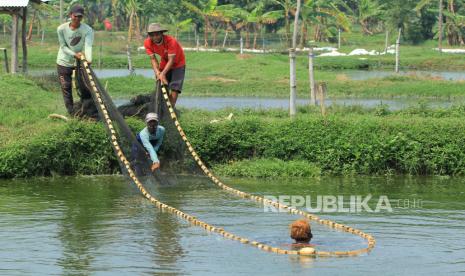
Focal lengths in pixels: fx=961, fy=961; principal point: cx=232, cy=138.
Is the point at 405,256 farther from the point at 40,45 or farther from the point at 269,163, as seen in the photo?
the point at 40,45

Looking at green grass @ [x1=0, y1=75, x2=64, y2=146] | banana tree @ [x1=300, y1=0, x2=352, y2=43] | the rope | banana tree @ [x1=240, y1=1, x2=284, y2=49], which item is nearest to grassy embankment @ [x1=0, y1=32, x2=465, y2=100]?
banana tree @ [x1=300, y1=0, x2=352, y2=43]

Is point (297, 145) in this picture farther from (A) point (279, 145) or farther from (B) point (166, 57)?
(B) point (166, 57)

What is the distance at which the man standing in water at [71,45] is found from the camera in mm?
16266

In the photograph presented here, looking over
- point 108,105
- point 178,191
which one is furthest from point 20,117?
point 178,191

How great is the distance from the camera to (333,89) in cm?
3384

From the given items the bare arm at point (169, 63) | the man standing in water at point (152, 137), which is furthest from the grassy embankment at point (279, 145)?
the bare arm at point (169, 63)

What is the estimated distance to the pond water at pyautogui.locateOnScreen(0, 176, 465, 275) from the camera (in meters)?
10.3

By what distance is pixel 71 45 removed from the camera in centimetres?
1664

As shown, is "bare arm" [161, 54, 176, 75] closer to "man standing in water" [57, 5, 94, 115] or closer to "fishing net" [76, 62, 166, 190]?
"fishing net" [76, 62, 166, 190]

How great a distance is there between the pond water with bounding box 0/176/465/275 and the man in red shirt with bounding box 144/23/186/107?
1.82m

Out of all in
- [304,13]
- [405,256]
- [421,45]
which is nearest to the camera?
[405,256]

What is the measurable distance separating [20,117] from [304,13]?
3439 centimetres

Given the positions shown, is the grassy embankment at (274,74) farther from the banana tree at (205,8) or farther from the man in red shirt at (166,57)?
the man in red shirt at (166,57)

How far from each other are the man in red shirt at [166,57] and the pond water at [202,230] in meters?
1.82
